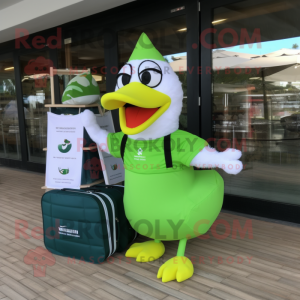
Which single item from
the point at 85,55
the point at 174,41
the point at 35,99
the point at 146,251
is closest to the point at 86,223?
the point at 146,251

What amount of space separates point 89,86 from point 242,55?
4.81 feet

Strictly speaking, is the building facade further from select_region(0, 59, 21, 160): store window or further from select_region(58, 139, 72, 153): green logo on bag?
select_region(0, 59, 21, 160): store window

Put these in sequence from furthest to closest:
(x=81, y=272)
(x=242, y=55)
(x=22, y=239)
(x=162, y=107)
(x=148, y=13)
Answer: (x=148, y=13), (x=242, y=55), (x=22, y=239), (x=81, y=272), (x=162, y=107)

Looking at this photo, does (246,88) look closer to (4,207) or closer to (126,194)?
(126,194)

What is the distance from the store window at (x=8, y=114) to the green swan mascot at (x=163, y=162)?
4.24 metres

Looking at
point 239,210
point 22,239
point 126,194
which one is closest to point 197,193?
point 126,194

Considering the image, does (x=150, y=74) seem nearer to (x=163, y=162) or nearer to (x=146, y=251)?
(x=163, y=162)

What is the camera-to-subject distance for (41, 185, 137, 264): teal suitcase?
6.62ft

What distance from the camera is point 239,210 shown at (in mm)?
3025

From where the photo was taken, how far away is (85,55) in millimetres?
4141

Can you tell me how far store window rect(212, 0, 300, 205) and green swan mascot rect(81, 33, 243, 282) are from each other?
1213 mm

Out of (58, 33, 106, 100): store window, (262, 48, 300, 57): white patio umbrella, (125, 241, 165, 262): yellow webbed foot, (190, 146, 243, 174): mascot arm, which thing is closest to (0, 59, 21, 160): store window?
(58, 33, 106, 100): store window

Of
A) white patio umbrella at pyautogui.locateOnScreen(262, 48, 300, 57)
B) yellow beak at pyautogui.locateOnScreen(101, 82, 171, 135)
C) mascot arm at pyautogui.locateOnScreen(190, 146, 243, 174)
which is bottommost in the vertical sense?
mascot arm at pyautogui.locateOnScreen(190, 146, 243, 174)

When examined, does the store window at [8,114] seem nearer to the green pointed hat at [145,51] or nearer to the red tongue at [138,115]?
the green pointed hat at [145,51]
